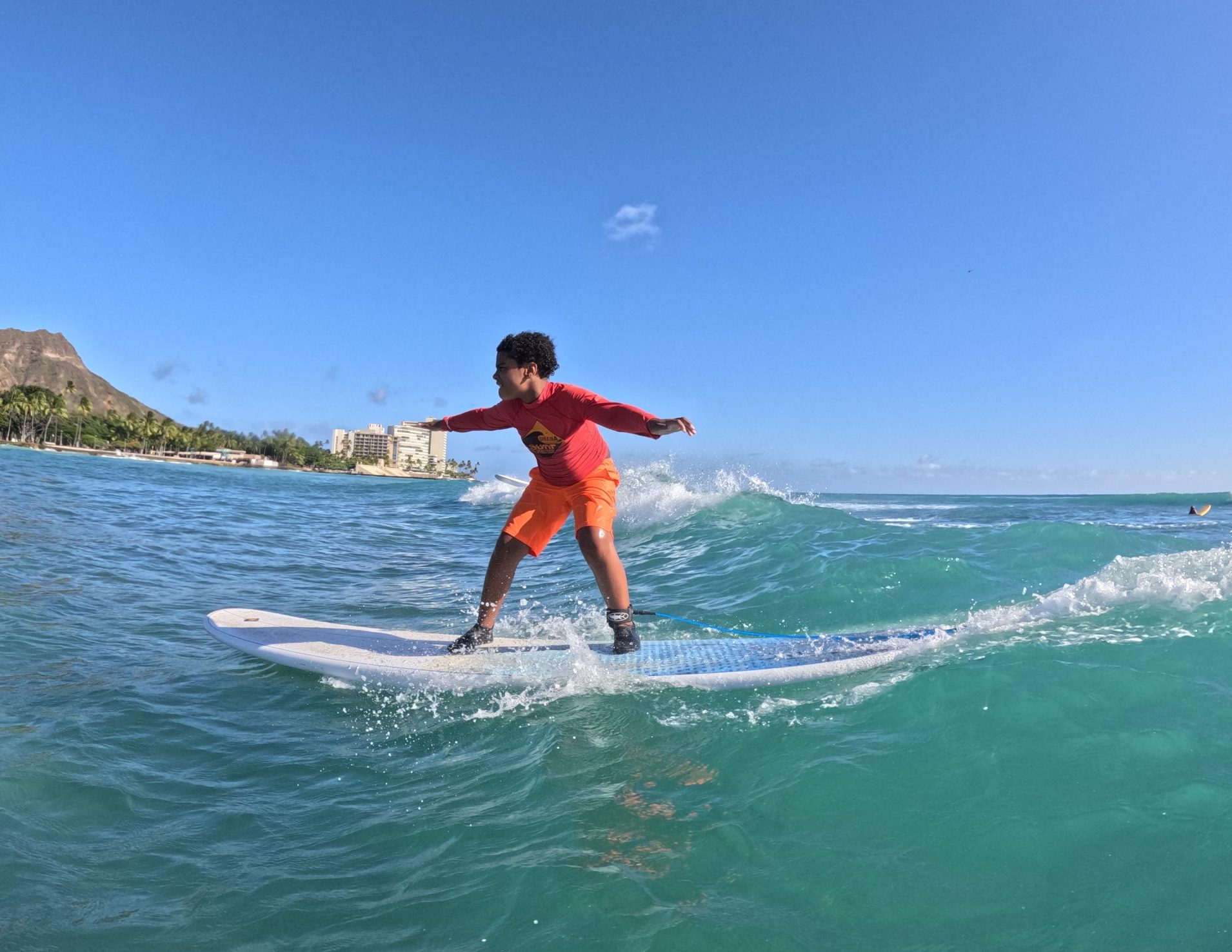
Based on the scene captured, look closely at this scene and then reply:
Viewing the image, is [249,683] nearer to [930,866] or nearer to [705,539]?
[930,866]

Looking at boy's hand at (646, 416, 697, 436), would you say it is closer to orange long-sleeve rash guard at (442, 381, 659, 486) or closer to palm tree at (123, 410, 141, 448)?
orange long-sleeve rash guard at (442, 381, 659, 486)

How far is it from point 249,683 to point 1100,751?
462cm

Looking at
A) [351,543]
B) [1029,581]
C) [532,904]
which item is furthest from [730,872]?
[351,543]

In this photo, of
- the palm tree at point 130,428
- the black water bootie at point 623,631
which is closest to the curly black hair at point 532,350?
the black water bootie at point 623,631

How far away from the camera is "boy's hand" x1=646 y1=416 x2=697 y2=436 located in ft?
13.3

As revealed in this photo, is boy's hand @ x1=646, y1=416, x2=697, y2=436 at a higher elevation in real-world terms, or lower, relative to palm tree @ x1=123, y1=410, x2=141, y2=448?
lower

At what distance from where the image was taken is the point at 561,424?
15.9ft

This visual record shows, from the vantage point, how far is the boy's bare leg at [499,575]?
5.18 meters

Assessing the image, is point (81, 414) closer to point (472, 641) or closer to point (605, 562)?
point (472, 641)

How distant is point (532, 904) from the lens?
87.9 inches

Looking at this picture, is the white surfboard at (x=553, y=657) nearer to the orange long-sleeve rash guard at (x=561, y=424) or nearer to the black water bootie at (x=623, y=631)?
the black water bootie at (x=623, y=631)

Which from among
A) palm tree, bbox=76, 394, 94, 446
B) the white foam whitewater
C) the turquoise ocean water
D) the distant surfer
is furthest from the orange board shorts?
palm tree, bbox=76, 394, 94, 446

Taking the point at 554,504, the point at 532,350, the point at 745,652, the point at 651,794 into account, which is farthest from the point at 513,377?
the point at 651,794

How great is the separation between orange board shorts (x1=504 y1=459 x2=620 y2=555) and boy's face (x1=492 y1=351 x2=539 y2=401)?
68 cm
